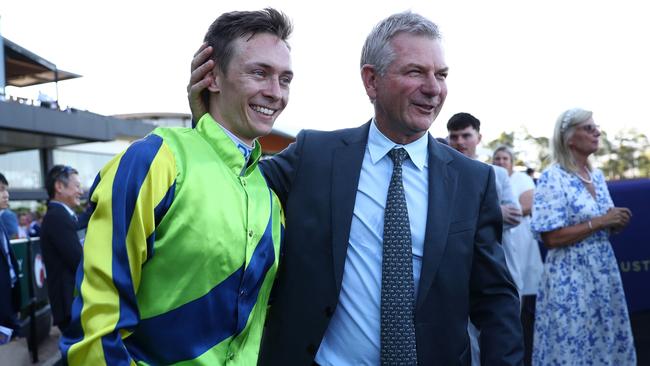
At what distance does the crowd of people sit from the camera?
1.54 metres

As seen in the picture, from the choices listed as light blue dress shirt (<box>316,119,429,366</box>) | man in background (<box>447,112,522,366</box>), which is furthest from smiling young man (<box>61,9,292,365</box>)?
man in background (<box>447,112,522,366</box>)

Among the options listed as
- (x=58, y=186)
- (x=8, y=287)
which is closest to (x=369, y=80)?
(x=8, y=287)

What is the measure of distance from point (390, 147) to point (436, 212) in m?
0.31

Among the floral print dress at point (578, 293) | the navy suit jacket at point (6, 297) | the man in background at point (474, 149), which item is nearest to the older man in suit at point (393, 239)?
the floral print dress at point (578, 293)

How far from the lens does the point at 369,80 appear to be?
7.86 ft

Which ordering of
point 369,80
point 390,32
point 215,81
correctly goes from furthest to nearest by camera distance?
point 369,80 → point 390,32 → point 215,81

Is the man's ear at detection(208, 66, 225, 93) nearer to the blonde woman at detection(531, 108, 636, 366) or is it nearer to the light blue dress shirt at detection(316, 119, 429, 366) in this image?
the light blue dress shirt at detection(316, 119, 429, 366)

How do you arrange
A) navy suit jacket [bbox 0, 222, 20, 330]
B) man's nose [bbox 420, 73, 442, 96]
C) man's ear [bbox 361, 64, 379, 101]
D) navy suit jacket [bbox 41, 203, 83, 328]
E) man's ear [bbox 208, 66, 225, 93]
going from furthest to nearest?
navy suit jacket [bbox 41, 203, 83, 328] → navy suit jacket [bbox 0, 222, 20, 330] → man's ear [bbox 361, 64, 379, 101] → man's nose [bbox 420, 73, 442, 96] → man's ear [bbox 208, 66, 225, 93]

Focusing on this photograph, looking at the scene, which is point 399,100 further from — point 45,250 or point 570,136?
point 45,250

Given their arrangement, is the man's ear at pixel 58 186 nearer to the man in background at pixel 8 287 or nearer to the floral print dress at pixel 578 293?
the man in background at pixel 8 287

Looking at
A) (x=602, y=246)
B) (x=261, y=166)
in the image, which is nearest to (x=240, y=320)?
(x=261, y=166)

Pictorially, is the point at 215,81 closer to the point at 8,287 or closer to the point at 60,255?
the point at 8,287

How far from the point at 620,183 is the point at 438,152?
2.98 m

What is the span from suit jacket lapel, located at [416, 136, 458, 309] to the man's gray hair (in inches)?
14.9
